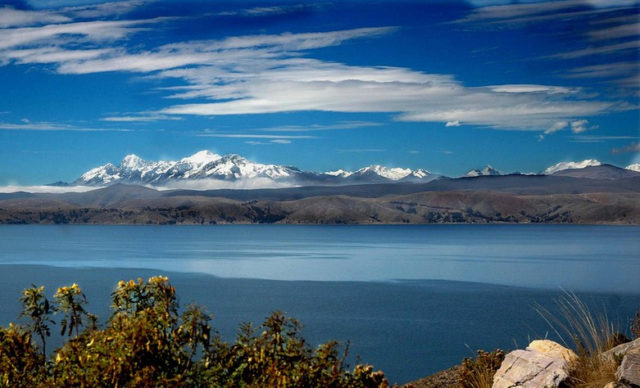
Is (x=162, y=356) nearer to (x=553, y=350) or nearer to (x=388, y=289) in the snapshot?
(x=553, y=350)

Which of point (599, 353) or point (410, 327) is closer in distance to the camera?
point (599, 353)

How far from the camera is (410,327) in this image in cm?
4625

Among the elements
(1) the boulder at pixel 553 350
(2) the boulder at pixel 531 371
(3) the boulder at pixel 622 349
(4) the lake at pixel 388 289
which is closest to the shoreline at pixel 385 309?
(4) the lake at pixel 388 289

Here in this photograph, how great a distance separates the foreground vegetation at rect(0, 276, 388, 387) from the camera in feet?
24.2

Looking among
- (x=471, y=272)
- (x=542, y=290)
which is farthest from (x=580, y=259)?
(x=542, y=290)

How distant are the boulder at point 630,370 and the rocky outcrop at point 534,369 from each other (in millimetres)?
1501

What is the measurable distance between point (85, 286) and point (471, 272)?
46.2m

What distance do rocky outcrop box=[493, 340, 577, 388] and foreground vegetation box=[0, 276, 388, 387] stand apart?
5.42 m

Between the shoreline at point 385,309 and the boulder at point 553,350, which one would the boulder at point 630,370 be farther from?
the shoreline at point 385,309

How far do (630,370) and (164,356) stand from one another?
6961mm

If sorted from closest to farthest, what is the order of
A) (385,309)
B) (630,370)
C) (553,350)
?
(630,370), (553,350), (385,309)

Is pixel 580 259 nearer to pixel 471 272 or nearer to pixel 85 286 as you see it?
pixel 471 272

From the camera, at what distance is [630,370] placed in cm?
1048

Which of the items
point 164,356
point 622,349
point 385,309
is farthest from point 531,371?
point 385,309
